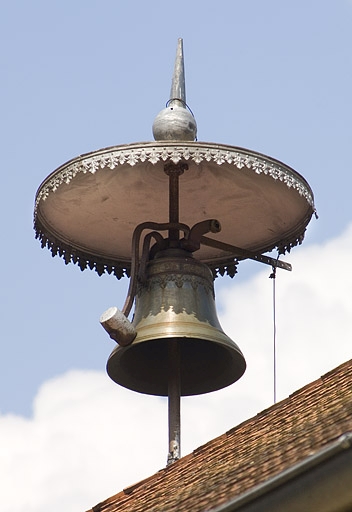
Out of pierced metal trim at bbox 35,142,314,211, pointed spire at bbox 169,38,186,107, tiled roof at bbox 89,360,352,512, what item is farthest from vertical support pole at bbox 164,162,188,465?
tiled roof at bbox 89,360,352,512

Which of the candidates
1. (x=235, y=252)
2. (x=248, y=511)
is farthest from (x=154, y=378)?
(x=248, y=511)

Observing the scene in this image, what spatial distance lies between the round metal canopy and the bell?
56 cm

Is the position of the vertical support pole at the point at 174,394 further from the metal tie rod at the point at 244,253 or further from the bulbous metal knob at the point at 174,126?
the bulbous metal knob at the point at 174,126

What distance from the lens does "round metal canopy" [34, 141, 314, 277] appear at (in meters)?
10.3

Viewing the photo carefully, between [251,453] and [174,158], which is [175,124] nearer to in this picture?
[174,158]

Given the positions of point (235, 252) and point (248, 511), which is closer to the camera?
point (248, 511)

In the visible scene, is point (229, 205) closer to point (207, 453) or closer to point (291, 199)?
point (291, 199)

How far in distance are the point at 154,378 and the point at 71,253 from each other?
152 cm

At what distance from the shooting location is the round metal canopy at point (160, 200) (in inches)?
406

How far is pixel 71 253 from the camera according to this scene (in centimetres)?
1209

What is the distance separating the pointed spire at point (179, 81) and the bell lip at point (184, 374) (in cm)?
191

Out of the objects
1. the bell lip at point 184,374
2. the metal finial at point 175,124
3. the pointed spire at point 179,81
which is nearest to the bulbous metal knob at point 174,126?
the metal finial at point 175,124

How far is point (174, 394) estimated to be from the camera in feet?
35.8

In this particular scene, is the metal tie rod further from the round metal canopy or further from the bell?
the bell
